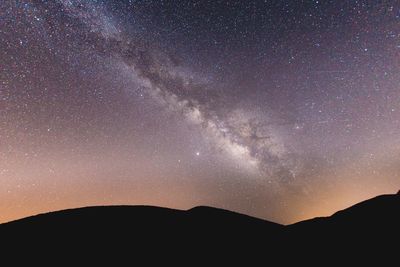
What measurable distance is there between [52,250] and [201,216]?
8.17 meters

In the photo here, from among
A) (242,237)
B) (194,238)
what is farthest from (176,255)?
(242,237)

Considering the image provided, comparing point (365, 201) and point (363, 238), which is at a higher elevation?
point (365, 201)

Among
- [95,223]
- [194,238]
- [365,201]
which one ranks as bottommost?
[194,238]

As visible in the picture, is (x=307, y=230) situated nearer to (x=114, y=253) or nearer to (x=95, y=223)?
(x=114, y=253)

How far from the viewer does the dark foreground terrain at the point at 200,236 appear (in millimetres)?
13625

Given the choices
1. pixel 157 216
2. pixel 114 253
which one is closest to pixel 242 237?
pixel 157 216

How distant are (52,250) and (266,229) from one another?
10667mm

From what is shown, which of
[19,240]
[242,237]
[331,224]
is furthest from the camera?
[331,224]

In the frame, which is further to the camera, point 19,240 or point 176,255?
point 19,240

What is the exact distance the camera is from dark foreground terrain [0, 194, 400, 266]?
1362cm

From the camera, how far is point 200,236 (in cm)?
1596

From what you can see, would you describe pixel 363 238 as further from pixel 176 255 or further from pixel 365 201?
pixel 176 255

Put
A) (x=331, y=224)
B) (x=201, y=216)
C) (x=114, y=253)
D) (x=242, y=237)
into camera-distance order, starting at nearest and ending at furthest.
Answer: (x=114, y=253) < (x=242, y=237) < (x=331, y=224) < (x=201, y=216)

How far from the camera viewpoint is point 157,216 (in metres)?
18.3
